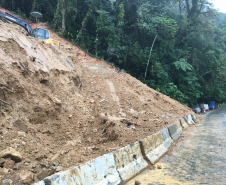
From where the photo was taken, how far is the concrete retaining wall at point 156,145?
527 centimetres

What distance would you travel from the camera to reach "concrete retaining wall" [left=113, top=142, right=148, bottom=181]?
13.6 ft

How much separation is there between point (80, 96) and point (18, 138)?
11.2ft

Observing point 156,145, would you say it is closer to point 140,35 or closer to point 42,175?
point 42,175

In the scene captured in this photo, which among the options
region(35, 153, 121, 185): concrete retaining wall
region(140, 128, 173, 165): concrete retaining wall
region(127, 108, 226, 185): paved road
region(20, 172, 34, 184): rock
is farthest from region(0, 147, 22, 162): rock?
region(140, 128, 173, 165): concrete retaining wall

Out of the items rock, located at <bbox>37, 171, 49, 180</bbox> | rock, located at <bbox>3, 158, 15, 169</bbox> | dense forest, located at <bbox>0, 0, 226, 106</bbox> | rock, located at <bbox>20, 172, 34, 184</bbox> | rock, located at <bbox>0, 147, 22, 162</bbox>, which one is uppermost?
dense forest, located at <bbox>0, 0, 226, 106</bbox>

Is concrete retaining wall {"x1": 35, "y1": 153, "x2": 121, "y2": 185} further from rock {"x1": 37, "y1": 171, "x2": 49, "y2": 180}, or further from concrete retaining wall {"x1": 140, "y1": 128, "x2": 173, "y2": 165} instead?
concrete retaining wall {"x1": 140, "y1": 128, "x2": 173, "y2": 165}

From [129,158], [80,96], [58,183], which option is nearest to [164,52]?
[80,96]

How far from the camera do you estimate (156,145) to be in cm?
594

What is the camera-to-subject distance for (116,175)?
392 centimetres

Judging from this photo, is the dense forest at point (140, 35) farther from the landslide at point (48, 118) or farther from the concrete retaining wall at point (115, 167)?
the concrete retaining wall at point (115, 167)

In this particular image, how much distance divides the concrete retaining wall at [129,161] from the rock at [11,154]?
1772 mm

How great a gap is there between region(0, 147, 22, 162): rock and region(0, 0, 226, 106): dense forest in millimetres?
14386

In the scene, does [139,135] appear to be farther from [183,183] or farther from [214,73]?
[214,73]

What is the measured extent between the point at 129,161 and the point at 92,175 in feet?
4.32
